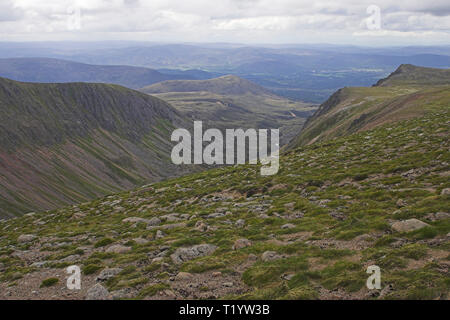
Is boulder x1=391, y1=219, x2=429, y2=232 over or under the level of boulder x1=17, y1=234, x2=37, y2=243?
over

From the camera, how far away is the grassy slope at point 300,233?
12539 mm

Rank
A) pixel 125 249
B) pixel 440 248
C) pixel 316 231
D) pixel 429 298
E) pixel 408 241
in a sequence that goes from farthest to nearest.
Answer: pixel 125 249
pixel 316 231
pixel 408 241
pixel 440 248
pixel 429 298

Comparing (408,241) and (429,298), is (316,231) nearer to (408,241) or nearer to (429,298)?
(408,241)

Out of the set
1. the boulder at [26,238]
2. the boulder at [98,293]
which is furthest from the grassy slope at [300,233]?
the boulder at [26,238]

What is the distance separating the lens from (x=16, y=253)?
23125mm

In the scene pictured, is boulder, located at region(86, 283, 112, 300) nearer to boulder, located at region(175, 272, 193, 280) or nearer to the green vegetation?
boulder, located at region(175, 272, 193, 280)

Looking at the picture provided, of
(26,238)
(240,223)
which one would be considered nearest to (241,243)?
(240,223)

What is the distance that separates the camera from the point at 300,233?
18516 mm

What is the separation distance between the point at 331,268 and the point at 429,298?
3.70 metres

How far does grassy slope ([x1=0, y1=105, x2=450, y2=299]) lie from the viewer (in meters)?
12.5

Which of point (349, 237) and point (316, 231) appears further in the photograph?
point (316, 231)

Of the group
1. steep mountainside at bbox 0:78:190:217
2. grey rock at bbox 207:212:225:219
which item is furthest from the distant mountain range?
steep mountainside at bbox 0:78:190:217

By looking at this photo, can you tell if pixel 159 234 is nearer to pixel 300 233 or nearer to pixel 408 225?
pixel 300 233
